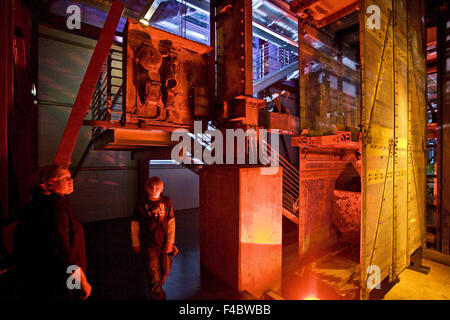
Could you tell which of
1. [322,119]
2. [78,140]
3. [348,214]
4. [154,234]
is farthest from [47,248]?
[78,140]

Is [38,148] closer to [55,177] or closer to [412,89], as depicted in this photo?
[55,177]

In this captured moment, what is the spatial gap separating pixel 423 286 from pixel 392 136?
384 cm

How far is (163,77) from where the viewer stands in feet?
16.7

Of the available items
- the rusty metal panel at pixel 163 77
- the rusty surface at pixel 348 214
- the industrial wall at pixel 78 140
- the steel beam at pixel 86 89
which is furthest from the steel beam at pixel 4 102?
the rusty surface at pixel 348 214

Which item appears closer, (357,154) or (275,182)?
(275,182)

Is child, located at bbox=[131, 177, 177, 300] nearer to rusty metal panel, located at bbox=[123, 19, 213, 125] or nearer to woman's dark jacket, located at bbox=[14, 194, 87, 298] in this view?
woman's dark jacket, located at bbox=[14, 194, 87, 298]

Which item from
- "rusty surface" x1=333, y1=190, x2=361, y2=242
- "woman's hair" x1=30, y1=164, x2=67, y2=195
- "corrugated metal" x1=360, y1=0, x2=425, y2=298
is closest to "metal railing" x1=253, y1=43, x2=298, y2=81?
"corrugated metal" x1=360, y1=0, x2=425, y2=298

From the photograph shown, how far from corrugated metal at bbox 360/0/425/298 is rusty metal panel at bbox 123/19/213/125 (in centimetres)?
370

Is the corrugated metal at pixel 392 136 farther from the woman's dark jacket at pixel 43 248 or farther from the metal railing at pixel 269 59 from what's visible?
the metal railing at pixel 269 59

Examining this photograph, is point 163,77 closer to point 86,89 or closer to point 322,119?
point 86,89

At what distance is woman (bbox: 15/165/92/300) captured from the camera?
7.11ft

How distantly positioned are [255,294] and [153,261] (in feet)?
7.11

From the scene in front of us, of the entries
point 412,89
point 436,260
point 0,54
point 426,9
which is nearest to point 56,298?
point 0,54

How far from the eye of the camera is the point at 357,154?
271 inches
